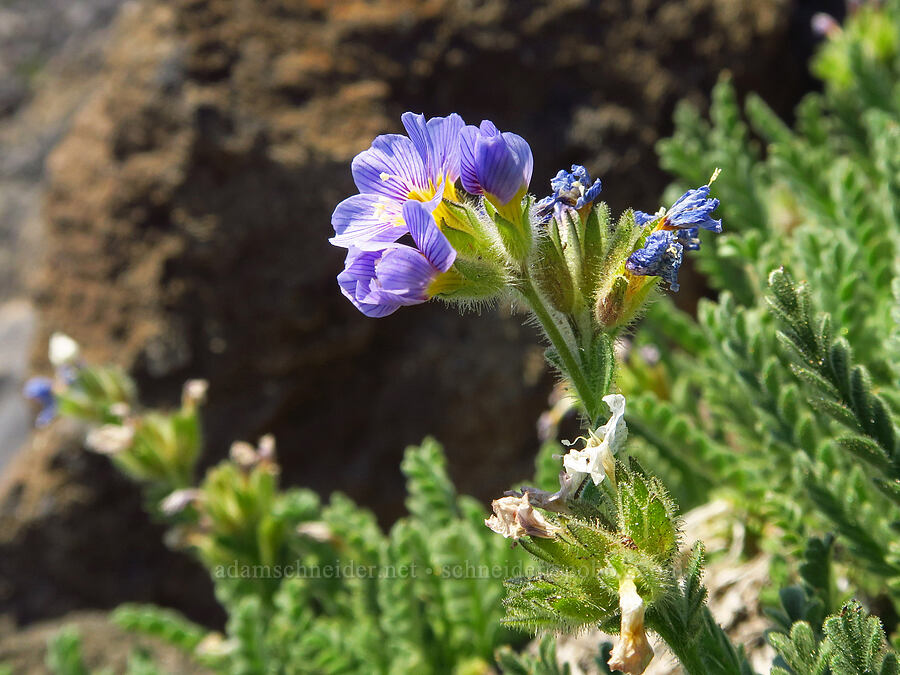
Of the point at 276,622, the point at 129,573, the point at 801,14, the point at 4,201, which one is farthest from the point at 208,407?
the point at 801,14

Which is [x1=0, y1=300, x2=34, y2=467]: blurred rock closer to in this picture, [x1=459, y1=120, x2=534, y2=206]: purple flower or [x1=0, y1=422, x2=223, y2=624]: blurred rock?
[x1=0, y1=422, x2=223, y2=624]: blurred rock

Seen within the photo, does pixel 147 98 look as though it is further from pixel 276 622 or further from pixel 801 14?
pixel 801 14

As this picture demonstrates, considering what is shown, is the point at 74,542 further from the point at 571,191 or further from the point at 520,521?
the point at 571,191

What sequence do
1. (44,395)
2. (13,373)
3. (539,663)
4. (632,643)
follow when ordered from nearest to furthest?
(632,643), (539,663), (44,395), (13,373)

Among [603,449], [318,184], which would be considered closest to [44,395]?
[318,184]

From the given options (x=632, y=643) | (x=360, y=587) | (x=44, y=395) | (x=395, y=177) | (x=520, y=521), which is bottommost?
(x=632, y=643)

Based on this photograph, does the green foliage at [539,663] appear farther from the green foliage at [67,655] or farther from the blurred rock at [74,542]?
the blurred rock at [74,542]
